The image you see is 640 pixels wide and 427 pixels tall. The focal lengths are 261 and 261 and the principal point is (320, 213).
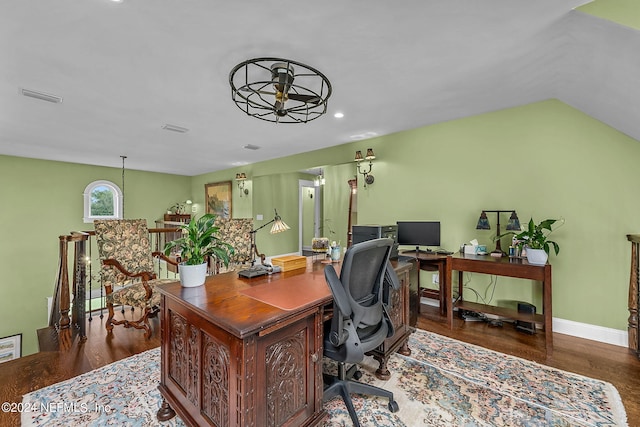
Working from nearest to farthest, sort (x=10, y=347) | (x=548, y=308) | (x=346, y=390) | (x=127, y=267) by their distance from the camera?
(x=346, y=390), (x=548, y=308), (x=127, y=267), (x=10, y=347)

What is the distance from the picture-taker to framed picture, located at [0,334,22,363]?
16.4 feet

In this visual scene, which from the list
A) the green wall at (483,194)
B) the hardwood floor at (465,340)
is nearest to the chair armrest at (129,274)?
the hardwood floor at (465,340)

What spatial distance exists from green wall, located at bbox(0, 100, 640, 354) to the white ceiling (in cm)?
30

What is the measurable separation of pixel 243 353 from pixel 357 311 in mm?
634

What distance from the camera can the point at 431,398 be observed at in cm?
181

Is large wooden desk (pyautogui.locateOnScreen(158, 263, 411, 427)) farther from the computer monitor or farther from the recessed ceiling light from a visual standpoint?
the recessed ceiling light

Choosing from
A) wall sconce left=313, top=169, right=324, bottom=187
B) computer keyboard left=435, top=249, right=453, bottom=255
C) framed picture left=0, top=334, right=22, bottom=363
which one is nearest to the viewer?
computer keyboard left=435, top=249, right=453, bottom=255

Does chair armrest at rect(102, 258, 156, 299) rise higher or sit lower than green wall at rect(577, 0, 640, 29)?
lower

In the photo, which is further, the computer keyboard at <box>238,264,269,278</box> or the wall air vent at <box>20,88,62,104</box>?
the wall air vent at <box>20,88,62,104</box>

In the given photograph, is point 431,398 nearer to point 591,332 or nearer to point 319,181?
point 591,332

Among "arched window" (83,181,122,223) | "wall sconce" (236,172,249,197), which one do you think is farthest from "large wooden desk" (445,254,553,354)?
"arched window" (83,181,122,223)

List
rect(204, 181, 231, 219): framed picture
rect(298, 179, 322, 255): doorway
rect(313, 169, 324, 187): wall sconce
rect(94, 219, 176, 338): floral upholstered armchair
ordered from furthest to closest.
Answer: rect(204, 181, 231, 219): framed picture, rect(298, 179, 322, 255): doorway, rect(313, 169, 324, 187): wall sconce, rect(94, 219, 176, 338): floral upholstered armchair

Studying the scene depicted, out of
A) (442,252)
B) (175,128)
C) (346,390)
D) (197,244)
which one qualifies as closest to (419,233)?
(442,252)

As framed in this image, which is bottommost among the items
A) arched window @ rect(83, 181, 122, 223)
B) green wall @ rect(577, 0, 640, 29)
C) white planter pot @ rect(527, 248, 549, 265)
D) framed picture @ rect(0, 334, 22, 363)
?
framed picture @ rect(0, 334, 22, 363)
